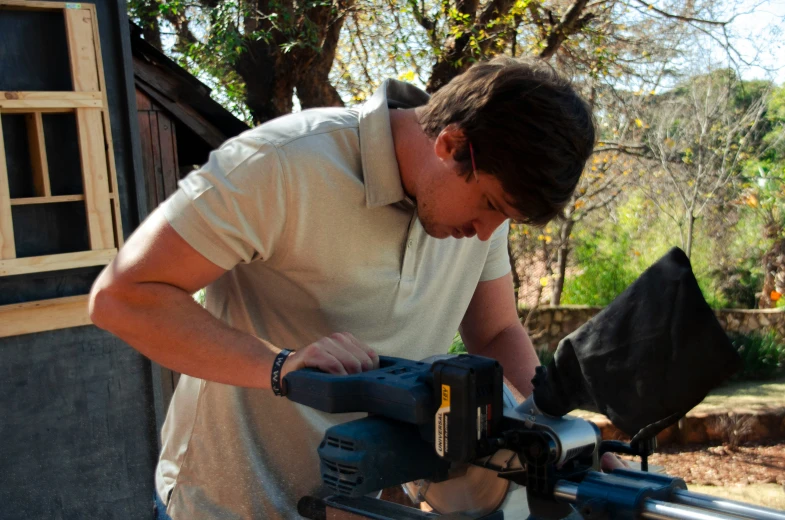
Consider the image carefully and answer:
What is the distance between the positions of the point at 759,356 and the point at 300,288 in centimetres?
657

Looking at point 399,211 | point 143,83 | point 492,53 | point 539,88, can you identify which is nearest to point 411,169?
point 399,211

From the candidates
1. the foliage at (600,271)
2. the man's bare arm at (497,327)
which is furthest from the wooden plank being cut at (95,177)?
the foliage at (600,271)

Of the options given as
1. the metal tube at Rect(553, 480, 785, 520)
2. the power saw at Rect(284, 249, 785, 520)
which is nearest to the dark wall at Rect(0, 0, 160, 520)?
the power saw at Rect(284, 249, 785, 520)

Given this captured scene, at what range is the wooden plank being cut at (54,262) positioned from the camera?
380cm

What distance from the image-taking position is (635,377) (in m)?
1.23

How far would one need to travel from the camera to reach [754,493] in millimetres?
5176

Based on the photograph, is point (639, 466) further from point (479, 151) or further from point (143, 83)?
point (143, 83)

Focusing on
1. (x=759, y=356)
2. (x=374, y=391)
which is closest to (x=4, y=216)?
(x=374, y=391)

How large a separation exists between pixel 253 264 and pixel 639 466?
2.95 ft

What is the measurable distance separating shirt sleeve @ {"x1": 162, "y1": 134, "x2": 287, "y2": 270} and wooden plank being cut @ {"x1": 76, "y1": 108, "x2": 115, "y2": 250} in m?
2.64

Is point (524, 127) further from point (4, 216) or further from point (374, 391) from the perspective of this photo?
point (4, 216)

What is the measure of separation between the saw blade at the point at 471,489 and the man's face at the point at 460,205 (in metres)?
0.56

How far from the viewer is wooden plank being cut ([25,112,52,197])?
3.91 metres

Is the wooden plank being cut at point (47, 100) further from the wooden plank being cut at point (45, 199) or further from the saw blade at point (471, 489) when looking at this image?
the saw blade at point (471, 489)
